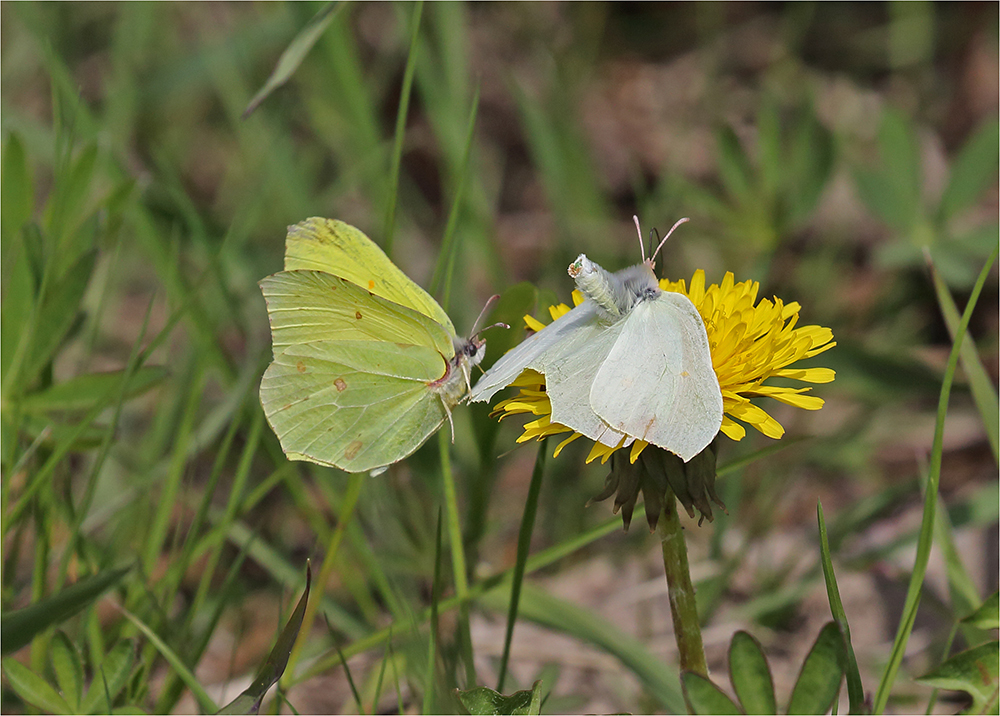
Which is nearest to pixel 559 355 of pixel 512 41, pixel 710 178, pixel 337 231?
pixel 337 231

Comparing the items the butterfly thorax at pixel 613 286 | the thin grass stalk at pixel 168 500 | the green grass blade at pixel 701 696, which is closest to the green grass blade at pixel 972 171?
the butterfly thorax at pixel 613 286

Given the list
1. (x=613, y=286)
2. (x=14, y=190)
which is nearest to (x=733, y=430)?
(x=613, y=286)

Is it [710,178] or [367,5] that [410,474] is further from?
[367,5]

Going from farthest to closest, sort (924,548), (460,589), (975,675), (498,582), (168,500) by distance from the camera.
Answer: (168,500) < (498,582) < (460,589) < (924,548) < (975,675)

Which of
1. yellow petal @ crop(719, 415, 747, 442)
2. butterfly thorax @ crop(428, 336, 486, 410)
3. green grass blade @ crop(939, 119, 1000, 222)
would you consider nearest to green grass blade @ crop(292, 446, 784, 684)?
yellow petal @ crop(719, 415, 747, 442)

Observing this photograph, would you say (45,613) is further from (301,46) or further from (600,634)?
(301,46)

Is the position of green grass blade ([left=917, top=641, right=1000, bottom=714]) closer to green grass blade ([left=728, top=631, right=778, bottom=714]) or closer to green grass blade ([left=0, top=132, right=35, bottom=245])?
green grass blade ([left=728, top=631, right=778, bottom=714])
